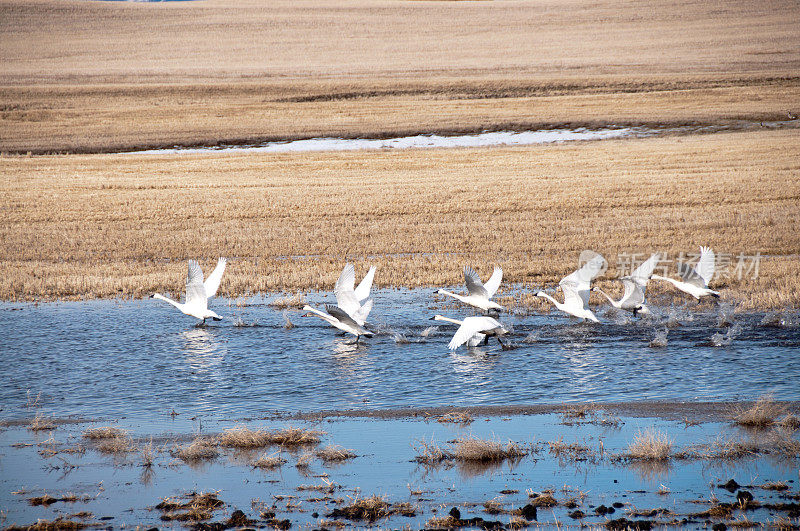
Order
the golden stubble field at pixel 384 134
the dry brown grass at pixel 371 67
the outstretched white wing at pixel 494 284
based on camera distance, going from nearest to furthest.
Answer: the outstretched white wing at pixel 494 284, the golden stubble field at pixel 384 134, the dry brown grass at pixel 371 67

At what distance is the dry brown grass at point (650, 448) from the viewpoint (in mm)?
8562

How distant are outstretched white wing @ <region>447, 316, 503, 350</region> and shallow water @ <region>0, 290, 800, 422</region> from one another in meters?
0.32

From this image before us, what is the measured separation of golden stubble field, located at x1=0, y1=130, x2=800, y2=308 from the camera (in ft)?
61.3

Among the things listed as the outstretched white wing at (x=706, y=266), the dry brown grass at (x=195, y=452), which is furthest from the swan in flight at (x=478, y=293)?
the dry brown grass at (x=195, y=452)

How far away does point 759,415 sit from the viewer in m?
9.53

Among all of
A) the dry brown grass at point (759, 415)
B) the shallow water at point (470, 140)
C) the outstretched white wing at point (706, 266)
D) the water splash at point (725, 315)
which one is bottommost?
the dry brown grass at point (759, 415)

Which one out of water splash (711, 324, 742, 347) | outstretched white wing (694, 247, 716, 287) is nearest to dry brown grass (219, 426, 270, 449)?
water splash (711, 324, 742, 347)

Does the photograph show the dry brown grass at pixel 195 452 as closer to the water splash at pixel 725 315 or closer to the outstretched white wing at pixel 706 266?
the water splash at pixel 725 315

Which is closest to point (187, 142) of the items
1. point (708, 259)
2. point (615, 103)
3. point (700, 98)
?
point (615, 103)

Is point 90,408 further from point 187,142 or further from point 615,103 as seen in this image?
point 615,103

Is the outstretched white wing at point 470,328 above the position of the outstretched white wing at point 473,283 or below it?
below

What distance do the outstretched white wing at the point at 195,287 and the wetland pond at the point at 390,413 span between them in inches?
23.1

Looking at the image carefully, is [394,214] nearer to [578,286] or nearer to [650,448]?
[578,286]

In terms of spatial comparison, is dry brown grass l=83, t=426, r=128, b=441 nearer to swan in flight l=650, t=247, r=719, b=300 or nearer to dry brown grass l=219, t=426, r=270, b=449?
dry brown grass l=219, t=426, r=270, b=449
